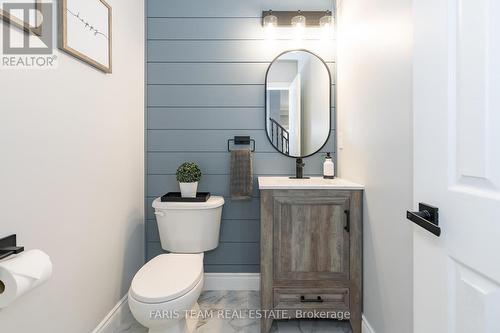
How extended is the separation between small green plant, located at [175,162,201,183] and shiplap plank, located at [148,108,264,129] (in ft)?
1.15

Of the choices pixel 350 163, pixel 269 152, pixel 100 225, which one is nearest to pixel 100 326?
pixel 100 225

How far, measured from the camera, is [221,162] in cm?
215

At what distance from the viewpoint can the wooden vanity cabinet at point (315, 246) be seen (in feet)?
5.25

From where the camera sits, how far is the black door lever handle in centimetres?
73

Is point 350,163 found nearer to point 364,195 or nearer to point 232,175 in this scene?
point 364,195

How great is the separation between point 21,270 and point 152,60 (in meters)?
1.71

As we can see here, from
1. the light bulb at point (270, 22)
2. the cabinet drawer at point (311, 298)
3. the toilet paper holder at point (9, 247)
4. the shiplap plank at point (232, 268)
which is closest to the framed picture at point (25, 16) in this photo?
the toilet paper holder at point (9, 247)

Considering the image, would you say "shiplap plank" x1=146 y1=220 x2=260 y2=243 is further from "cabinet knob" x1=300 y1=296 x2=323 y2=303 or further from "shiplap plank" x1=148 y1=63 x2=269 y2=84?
"shiplap plank" x1=148 y1=63 x2=269 y2=84

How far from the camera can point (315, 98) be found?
213 centimetres

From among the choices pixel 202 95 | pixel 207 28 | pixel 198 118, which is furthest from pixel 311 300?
pixel 207 28

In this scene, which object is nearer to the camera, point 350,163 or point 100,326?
point 100,326

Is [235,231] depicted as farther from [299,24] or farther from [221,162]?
[299,24]

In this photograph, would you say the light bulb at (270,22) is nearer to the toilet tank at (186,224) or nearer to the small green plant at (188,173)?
the small green plant at (188,173)

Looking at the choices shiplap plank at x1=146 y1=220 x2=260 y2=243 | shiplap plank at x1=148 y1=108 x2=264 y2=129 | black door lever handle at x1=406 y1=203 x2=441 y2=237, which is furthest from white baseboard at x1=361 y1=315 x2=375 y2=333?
→ shiplap plank at x1=148 y1=108 x2=264 y2=129
